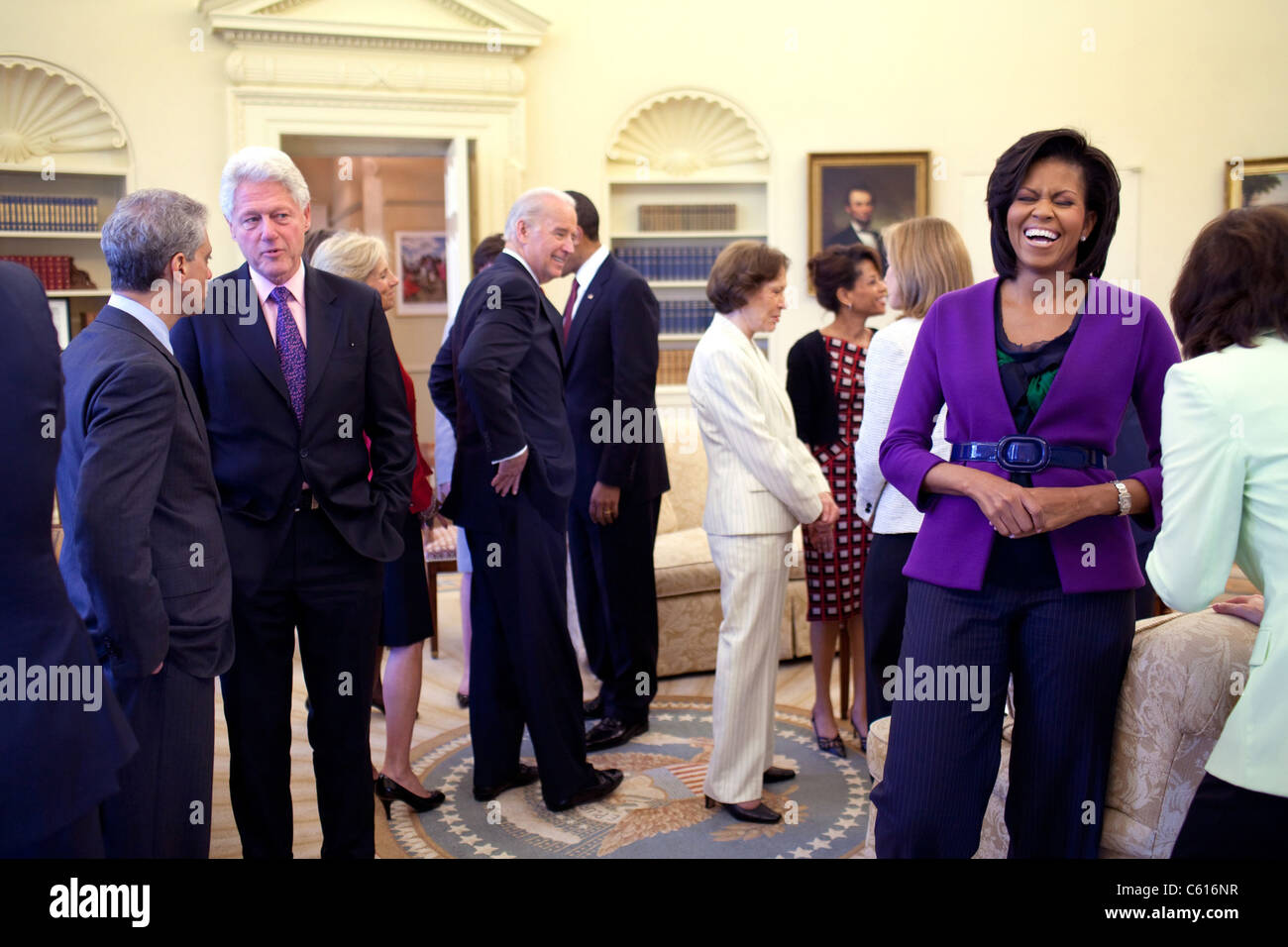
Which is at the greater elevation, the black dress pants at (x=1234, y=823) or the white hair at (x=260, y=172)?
the white hair at (x=260, y=172)

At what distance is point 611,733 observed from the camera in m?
3.87

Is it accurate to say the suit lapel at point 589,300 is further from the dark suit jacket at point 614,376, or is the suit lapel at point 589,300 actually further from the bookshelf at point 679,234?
the bookshelf at point 679,234

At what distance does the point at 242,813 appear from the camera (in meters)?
2.41

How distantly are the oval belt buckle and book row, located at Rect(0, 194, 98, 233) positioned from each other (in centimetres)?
650

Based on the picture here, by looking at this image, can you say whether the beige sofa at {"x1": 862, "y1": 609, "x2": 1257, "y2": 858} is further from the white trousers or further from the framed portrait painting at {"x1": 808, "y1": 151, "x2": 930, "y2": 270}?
the framed portrait painting at {"x1": 808, "y1": 151, "x2": 930, "y2": 270}

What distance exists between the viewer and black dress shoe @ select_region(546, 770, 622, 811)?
3223 mm

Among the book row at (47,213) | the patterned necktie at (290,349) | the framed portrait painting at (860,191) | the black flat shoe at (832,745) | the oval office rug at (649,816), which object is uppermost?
the framed portrait painting at (860,191)

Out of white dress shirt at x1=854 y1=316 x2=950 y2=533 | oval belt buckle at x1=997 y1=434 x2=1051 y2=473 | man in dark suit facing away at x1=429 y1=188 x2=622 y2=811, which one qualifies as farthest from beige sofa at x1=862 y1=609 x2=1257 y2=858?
man in dark suit facing away at x1=429 y1=188 x2=622 y2=811

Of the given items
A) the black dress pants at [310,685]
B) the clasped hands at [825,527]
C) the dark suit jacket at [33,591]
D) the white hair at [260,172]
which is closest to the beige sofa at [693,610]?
the clasped hands at [825,527]

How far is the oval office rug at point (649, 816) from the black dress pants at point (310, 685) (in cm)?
53

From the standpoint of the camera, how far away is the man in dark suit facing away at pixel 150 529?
1814mm

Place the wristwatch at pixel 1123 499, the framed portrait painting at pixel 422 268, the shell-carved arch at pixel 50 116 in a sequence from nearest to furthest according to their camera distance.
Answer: the wristwatch at pixel 1123 499
the shell-carved arch at pixel 50 116
the framed portrait painting at pixel 422 268

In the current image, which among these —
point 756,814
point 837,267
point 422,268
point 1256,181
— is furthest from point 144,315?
point 422,268

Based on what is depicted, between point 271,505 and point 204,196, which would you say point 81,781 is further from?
point 204,196
